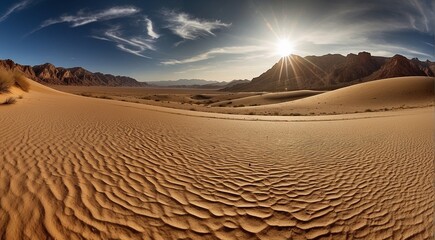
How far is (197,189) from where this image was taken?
481 cm

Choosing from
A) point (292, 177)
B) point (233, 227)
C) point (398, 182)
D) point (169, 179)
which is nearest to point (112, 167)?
point (169, 179)

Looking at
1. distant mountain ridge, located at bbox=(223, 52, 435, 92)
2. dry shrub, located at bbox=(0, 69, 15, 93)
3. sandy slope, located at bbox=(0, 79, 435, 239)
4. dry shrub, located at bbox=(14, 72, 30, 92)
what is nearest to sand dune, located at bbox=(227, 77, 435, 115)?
dry shrub, located at bbox=(14, 72, 30, 92)

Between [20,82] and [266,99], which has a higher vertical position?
[20,82]

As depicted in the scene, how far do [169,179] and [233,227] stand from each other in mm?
2004

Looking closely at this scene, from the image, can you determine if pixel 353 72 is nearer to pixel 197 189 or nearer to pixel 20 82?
pixel 20 82

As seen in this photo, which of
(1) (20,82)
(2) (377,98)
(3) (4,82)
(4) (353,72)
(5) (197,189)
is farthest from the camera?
(4) (353,72)

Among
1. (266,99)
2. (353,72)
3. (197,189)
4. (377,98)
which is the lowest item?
(197,189)

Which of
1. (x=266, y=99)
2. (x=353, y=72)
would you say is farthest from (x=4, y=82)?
(x=353, y=72)

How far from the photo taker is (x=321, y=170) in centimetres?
655

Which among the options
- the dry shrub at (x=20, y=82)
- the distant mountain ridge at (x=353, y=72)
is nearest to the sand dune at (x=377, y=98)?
the dry shrub at (x=20, y=82)

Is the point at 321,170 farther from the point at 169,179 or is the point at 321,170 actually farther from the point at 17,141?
the point at 17,141

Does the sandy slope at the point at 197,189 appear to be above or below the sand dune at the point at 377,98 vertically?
below

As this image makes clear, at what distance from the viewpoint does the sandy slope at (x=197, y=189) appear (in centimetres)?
354

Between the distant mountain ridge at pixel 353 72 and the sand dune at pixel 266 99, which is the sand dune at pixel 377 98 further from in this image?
the distant mountain ridge at pixel 353 72
